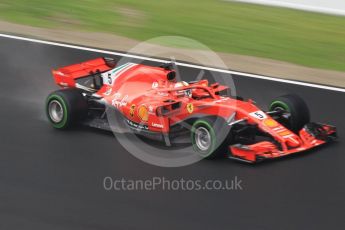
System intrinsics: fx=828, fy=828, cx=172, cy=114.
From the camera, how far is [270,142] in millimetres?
9992

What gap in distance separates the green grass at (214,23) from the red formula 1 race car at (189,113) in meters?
4.06

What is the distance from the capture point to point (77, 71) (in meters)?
11.7

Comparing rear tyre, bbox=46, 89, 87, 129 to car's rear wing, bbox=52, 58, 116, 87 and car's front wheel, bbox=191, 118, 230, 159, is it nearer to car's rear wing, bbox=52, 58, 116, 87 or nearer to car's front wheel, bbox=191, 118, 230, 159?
car's rear wing, bbox=52, 58, 116, 87

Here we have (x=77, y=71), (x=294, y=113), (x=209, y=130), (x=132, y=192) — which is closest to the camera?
(x=132, y=192)

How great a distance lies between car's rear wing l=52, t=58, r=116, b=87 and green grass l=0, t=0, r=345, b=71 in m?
3.78

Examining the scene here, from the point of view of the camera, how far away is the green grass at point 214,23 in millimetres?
15148

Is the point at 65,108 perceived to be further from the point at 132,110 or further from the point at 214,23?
the point at 214,23

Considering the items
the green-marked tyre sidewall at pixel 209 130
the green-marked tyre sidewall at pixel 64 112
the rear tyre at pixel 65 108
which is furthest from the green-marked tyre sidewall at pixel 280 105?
the green-marked tyre sidewall at pixel 64 112

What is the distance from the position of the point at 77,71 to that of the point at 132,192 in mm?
2933

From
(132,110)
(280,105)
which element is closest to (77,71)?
(132,110)

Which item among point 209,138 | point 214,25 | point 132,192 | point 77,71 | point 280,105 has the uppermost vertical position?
point 214,25

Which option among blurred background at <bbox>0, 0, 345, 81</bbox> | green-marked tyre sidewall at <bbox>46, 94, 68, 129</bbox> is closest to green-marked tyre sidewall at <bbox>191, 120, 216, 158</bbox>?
green-marked tyre sidewall at <bbox>46, 94, 68, 129</bbox>

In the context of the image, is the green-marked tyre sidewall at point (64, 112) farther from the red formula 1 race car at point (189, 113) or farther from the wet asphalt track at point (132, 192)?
the wet asphalt track at point (132, 192)

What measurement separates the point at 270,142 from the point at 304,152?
A: 0.50 metres
